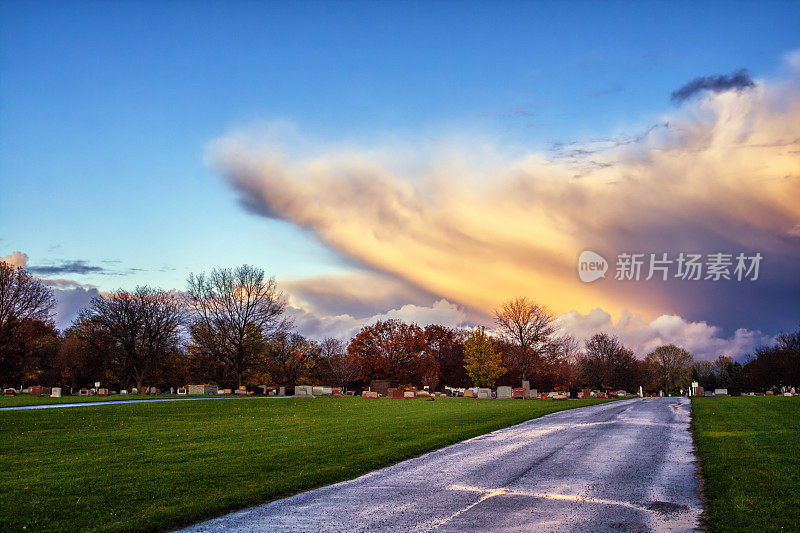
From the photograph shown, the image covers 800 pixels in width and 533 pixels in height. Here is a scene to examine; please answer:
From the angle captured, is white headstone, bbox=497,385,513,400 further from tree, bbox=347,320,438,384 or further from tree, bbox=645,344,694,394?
tree, bbox=645,344,694,394

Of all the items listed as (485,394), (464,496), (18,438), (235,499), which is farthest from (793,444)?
(485,394)

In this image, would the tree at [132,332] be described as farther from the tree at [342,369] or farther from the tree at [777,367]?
the tree at [777,367]

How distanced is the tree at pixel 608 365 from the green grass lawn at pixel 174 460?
294ft

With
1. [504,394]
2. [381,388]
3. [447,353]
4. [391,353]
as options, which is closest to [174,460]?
[504,394]

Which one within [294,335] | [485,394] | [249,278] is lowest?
[485,394]

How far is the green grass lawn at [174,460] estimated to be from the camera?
32.1 feet

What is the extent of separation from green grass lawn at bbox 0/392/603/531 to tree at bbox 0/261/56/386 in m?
42.9

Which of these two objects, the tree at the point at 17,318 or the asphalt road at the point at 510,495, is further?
the tree at the point at 17,318

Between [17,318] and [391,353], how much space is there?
158ft

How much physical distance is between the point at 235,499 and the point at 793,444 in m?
16.5

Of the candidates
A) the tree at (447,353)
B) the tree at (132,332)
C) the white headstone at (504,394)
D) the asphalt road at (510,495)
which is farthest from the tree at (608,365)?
the asphalt road at (510,495)

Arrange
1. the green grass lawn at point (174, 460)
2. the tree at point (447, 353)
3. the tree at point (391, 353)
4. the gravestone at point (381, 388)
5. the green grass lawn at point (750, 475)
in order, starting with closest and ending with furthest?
the green grass lawn at point (750, 475), the green grass lawn at point (174, 460), the gravestone at point (381, 388), the tree at point (391, 353), the tree at point (447, 353)

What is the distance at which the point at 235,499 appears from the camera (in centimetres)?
1056

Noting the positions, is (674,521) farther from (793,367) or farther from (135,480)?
(793,367)
